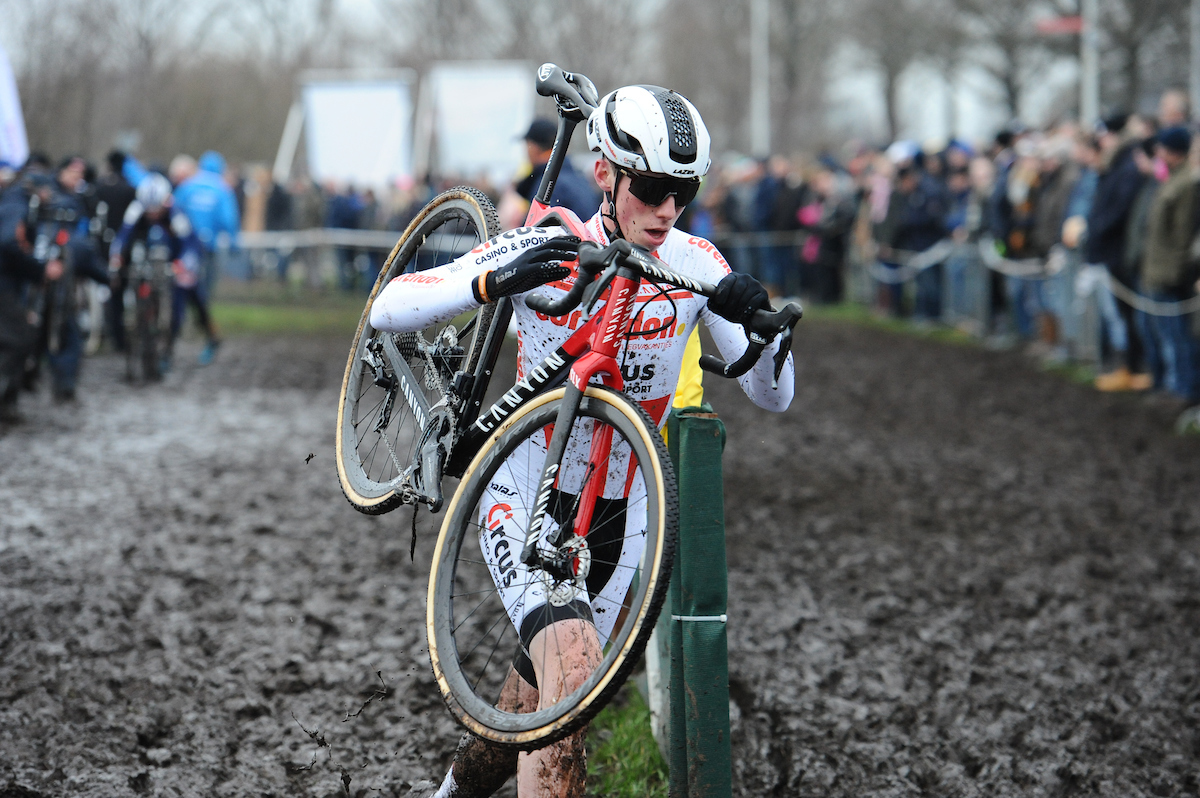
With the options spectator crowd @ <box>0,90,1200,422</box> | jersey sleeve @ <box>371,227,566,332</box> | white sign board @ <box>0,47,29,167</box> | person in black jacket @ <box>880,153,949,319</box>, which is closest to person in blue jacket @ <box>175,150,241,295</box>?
spectator crowd @ <box>0,90,1200,422</box>

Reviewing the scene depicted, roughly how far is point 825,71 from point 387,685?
4323cm

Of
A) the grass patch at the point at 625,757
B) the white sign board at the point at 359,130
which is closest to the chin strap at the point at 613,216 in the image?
the grass patch at the point at 625,757

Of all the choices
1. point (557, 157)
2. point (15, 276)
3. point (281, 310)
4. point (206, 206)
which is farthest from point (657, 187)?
point (281, 310)

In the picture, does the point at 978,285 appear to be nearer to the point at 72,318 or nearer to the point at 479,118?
the point at 479,118

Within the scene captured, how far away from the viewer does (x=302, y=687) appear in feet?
17.3

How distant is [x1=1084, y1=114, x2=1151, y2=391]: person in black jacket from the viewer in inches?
→ 483

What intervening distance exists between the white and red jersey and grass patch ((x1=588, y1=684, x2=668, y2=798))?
146cm

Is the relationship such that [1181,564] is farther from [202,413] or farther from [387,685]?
[202,413]

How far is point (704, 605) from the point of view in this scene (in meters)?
3.38

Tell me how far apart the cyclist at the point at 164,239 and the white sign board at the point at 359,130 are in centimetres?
1166

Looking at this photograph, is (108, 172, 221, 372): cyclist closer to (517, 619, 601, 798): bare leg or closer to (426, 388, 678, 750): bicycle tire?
(426, 388, 678, 750): bicycle tire

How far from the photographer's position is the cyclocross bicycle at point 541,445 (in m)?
2.92

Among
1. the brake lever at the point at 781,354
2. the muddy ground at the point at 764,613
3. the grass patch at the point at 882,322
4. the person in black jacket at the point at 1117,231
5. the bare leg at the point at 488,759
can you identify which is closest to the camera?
the brake lever at the point at 781,354

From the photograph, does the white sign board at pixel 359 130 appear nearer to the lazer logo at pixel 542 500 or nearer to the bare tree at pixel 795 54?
the bare tree at pixel 795 54
